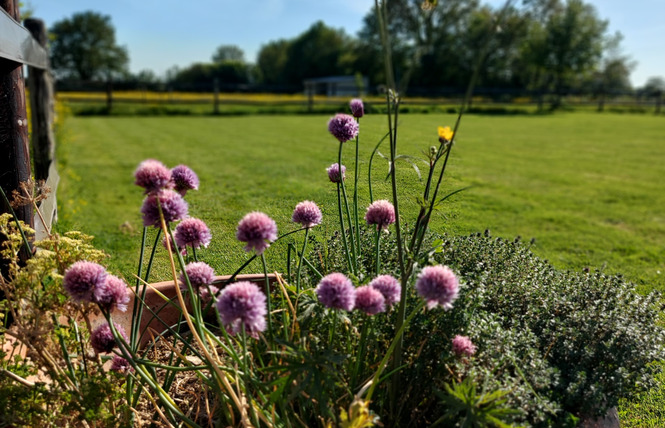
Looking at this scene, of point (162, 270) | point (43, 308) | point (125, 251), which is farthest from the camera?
point (125, 251)

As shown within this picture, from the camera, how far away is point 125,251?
3.78 meters

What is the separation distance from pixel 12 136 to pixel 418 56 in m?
1.71

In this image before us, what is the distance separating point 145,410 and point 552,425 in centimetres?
132

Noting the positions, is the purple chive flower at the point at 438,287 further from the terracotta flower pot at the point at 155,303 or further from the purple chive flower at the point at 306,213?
the terracotta flower pot at the point at 155,303

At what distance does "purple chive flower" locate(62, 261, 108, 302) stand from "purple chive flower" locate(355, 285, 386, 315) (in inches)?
25.0

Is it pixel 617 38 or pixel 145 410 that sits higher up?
pixel 617 38

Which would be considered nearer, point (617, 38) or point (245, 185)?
point (245, 185)

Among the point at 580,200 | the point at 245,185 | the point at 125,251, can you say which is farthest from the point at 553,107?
the point at 125,251

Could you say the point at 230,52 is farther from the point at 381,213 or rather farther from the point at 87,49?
the point at 381,213

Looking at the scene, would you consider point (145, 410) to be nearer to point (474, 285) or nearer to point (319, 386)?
point (319, 386)

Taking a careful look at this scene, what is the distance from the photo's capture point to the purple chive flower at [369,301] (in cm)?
122

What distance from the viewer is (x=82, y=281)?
124 cm

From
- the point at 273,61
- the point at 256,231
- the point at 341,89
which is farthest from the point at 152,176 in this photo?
the point at 273,61

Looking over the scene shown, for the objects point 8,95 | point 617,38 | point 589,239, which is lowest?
point 589,239
